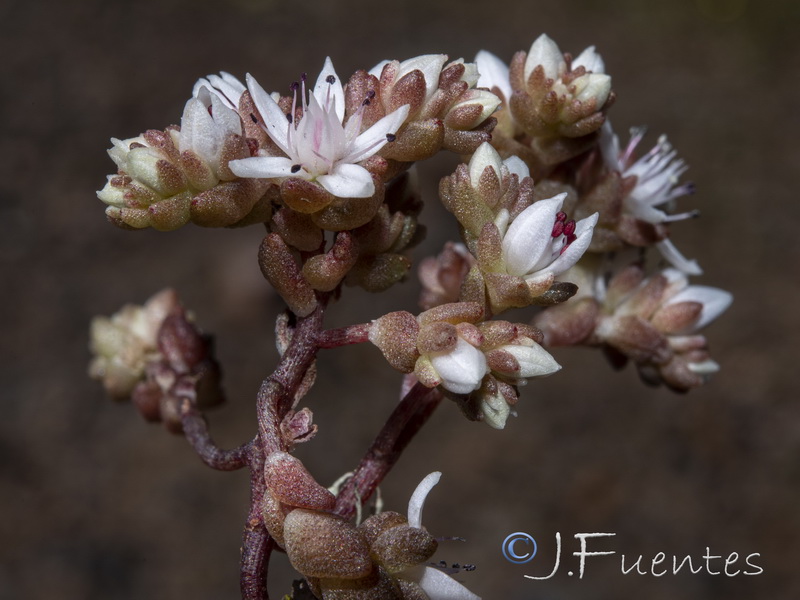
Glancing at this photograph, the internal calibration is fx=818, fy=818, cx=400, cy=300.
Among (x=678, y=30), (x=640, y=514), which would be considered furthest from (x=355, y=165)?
(x=678, y=30)

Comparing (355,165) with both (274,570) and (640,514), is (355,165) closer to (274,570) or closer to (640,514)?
(274,570)

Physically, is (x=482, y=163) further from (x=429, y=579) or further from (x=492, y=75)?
(x=429, y=579)

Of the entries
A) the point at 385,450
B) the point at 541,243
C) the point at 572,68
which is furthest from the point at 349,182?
the point at 572,68

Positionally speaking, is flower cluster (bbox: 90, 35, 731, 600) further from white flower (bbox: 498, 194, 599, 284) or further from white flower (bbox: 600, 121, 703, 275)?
white flower (bbox: 600, 121, 703, 275)

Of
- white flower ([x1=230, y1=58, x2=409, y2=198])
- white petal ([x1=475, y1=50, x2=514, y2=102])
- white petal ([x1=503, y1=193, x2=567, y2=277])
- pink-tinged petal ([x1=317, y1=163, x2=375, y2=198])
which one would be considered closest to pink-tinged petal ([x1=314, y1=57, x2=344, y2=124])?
white flower ([x1=230, y1=58, x2=409, y2=198])

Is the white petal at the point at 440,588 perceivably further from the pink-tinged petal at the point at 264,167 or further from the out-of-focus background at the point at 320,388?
the out-of-focus background at the point at 320,388

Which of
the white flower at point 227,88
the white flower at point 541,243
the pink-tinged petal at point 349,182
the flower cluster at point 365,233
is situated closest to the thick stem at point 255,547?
the flower cluster at point 365,233
